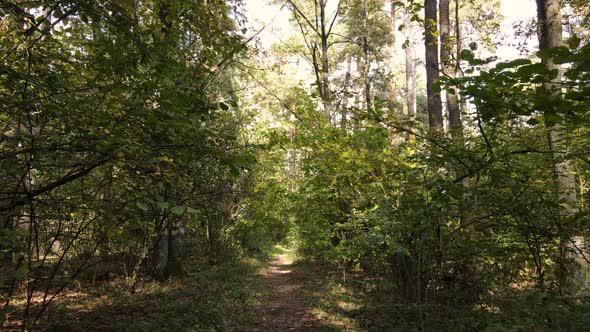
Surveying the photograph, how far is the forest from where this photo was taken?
256 centimetres

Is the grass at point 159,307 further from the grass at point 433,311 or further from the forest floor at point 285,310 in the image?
the grass at point 433,311

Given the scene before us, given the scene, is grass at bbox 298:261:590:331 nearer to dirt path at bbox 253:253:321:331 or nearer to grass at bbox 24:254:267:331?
dirt path at bbox 253:253:321:331

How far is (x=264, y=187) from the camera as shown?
1345cm

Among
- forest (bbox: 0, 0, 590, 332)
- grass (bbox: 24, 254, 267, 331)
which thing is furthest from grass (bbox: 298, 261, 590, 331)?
grass (bbox: 24, 254, 267, 331)

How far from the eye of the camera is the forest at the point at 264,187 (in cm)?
256

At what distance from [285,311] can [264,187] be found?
19.7 ft

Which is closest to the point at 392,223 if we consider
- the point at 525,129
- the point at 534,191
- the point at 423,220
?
the point at 423,220

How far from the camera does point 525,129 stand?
4.84 metres

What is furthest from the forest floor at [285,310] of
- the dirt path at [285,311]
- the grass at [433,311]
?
the grass at [433,311]

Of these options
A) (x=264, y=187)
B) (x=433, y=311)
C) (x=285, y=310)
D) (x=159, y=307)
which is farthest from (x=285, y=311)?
(x=264, y=187)

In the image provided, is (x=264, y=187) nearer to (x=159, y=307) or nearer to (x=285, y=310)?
(x=285, y=310)

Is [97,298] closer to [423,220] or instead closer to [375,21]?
[423,220]

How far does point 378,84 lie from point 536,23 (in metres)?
21.1

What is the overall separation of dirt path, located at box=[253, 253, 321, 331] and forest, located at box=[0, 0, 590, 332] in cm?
7
